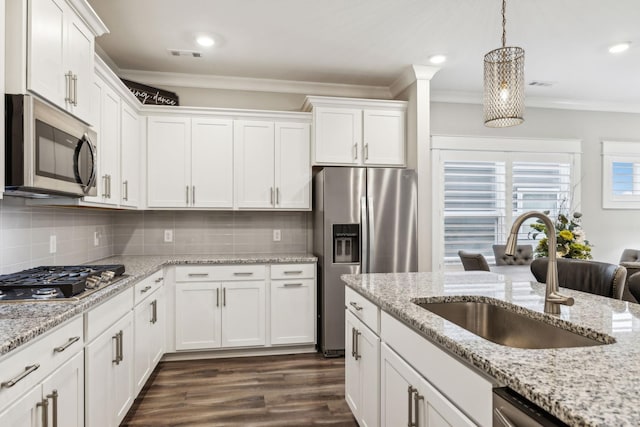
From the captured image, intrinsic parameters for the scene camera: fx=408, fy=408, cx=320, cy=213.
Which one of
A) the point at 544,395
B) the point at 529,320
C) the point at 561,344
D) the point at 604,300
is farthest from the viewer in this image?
the point at 604,300

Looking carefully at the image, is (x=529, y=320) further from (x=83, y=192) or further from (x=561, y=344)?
(x=83, y=192)

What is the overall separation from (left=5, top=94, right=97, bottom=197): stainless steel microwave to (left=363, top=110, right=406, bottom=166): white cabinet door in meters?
2.53

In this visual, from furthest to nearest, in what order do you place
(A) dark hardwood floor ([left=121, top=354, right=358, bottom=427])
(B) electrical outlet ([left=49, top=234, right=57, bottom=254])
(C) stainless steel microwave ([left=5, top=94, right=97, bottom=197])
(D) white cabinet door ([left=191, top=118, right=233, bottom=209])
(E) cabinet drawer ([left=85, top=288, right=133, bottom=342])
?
(D) white cabinet door ([left=191, top=118, right=233, bottom=209]), (B) electrical outlet ([left=49, top=234, right=57, bottom=254]), (A) dark hardwood floor ([left=121, top=354, right=358, bottom=427]), (E) cabinet drawer ([left=85, top=288, right=133, bottom=342]), (C) stainless steel microwave ([left=5, top=94, right=97, bottom=197])

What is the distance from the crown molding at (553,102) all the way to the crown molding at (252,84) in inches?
30.0

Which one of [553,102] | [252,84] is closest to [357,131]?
[252,84]

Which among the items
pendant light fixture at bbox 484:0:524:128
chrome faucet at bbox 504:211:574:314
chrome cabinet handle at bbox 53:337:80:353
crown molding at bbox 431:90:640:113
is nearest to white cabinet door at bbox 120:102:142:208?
chrome cabinet handle at bbox 53:337:80:353

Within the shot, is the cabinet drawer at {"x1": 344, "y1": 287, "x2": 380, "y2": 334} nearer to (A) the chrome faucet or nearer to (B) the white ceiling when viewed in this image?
(A) the chrome faucet

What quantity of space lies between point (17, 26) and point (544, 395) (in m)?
2.13

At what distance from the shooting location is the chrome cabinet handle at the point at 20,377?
1188mm

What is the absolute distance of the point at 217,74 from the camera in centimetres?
408

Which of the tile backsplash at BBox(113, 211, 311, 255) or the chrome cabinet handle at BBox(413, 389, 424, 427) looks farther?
the tile backsplash at BBox(113, 211, 311, 255)

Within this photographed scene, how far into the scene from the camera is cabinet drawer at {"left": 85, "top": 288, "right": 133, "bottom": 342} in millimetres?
A: 1861

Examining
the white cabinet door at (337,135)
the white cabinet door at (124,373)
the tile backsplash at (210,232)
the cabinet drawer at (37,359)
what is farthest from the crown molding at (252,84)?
the cabinet drawer at (37,359)

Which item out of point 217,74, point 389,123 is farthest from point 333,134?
point 217,74
